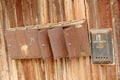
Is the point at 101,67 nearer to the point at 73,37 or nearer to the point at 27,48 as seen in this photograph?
the point at 73,37

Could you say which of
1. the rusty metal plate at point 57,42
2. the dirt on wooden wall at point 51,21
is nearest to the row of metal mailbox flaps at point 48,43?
the rusty metal plate at point 57,42


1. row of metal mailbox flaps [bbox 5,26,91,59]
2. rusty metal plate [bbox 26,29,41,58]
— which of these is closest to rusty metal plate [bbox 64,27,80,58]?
row of metal mailbox flaps [bbox 5,26,91,59]

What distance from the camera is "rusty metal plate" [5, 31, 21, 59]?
8.53ft

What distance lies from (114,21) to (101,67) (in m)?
0.41

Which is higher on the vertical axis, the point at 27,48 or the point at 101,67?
the point at 27,48

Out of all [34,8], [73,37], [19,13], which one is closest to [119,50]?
[73,37]

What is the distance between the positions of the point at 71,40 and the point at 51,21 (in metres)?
0.33

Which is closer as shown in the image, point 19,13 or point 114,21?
point 114,21

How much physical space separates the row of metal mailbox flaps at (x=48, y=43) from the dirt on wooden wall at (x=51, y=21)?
108 mm

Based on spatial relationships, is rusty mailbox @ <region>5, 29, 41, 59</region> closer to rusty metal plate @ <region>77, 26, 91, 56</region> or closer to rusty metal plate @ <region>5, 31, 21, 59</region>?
rusty metal plate @ <region>5, 31, 21, 59</region>

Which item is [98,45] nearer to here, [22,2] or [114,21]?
[114,21]

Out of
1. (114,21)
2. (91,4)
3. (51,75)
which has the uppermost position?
(91,4)

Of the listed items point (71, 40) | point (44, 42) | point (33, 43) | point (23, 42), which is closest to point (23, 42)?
point (23, 42)

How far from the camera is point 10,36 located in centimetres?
261
